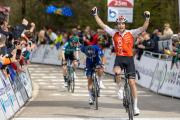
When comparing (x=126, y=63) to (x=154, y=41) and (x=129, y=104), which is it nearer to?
(x=129, y=104)

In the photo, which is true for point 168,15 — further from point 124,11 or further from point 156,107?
point 156,107

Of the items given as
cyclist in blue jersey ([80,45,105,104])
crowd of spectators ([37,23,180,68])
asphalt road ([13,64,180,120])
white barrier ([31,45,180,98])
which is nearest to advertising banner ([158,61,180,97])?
white barrier ([31,45,180,98])

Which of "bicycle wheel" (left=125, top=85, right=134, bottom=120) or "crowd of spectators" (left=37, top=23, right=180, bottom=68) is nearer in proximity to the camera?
"bicycle wheel" (left=125, top=85, right=134, bottom=120)

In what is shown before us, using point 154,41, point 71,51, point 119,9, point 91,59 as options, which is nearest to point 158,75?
point 71,51

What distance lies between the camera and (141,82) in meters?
25.8

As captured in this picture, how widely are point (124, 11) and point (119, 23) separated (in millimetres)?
16300

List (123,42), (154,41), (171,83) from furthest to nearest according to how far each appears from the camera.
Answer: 1. (154,41)
2. (171,83)
3. (123,42)

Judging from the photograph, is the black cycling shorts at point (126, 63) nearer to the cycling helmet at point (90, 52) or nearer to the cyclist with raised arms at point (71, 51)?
the cycling helmet at point (90, 52)

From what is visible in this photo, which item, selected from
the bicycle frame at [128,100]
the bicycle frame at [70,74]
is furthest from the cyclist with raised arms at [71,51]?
the bicycle frame at [128,100]

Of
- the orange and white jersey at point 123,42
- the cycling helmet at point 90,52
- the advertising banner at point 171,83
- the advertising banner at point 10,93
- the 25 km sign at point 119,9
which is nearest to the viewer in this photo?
the orange and white jersey at point 123,42

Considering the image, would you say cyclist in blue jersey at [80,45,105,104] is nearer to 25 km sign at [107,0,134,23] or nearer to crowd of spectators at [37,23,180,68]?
crowd of spectators at [37,23,180,68]

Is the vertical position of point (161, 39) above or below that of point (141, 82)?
above

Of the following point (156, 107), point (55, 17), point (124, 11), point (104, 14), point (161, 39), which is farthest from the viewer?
point (55, 17)

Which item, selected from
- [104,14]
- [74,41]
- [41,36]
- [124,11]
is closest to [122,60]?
[74,41]
